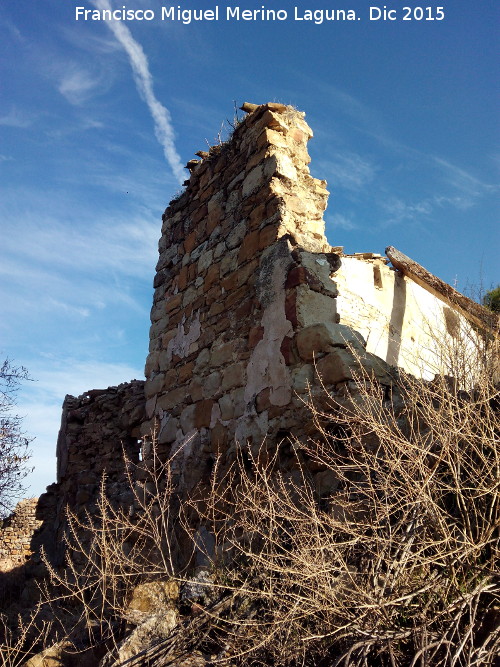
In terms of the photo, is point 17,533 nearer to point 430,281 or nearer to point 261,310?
point 261,310

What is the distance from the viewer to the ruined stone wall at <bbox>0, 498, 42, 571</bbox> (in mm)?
10680

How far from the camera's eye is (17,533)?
440 inches

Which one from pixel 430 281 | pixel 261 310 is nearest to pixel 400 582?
pixel 261 310

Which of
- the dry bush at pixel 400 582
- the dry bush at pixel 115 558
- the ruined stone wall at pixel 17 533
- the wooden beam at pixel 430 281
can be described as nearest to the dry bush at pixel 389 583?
the dry bush at pixel 400 582

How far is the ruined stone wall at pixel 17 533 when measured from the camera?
1068 centimetres

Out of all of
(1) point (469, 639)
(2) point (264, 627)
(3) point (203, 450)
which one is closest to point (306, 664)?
(2) point (264, 627)

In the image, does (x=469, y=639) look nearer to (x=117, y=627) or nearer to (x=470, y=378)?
(x=470, y=378)

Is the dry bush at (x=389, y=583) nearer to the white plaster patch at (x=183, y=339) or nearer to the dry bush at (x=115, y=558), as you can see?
the dry bush at (x=115, y=558)

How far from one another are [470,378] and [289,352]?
1095mm

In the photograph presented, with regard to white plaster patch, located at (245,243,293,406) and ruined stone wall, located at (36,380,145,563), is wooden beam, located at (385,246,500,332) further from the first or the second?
ruined stone wall, located at (36,380,145,563)

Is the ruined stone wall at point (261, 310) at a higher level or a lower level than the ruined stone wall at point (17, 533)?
higher

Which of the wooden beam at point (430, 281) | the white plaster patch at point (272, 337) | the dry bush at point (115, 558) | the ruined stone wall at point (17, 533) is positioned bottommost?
the ruined stone wall at point (17, 533)

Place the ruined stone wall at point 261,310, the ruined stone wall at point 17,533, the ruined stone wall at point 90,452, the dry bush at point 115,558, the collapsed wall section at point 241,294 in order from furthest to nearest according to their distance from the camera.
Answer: the ruined stone wall at point 17,533 < the ruined stone wall at point 90,452 < the collapsed wall section at point 241,294 < the ruined stone wall at point 261,310 < the dry bush at point 115,558

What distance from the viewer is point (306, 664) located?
206cm
